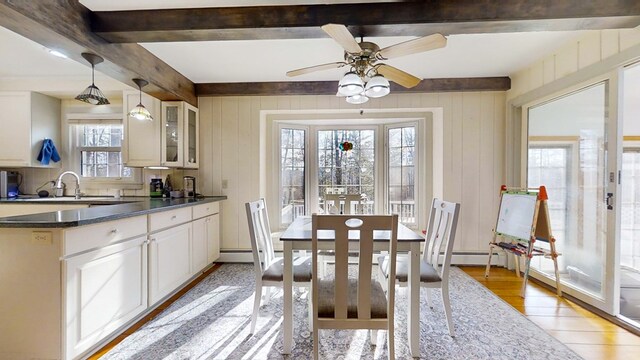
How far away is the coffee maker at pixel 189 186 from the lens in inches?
142

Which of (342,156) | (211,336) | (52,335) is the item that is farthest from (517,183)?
(52,335)

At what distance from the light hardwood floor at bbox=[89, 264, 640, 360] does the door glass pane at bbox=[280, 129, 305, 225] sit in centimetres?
161

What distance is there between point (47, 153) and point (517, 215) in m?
5.55

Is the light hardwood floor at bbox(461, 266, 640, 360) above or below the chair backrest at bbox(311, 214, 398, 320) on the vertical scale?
below

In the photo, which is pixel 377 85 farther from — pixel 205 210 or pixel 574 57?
pixel 205 210

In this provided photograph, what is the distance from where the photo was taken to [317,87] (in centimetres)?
365

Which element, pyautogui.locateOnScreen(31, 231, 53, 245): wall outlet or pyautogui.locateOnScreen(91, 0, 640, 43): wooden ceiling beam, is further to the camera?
pyautogui.locateOnScreen(91, 0, 640, 43): wooden ceiling beam

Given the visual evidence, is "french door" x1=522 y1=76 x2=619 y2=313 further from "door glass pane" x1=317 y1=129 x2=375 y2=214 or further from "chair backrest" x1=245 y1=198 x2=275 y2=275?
"chair backrest" x1=245 y1=198 x2=275 y2=275

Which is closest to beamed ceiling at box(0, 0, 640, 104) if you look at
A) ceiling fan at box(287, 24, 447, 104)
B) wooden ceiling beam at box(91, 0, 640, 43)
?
wooden ceiling beam at box(91, 0, 640, 43)

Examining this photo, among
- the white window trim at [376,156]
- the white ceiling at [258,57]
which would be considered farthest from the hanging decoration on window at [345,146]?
the white ceiling at [258,57]

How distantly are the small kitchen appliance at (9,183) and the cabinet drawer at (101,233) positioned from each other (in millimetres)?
2661

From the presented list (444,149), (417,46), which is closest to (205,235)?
(417,46)

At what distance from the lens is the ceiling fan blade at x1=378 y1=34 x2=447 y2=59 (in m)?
1.58

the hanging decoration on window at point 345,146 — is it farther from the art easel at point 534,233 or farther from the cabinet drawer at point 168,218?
the cabinet drawer at point 168,218
